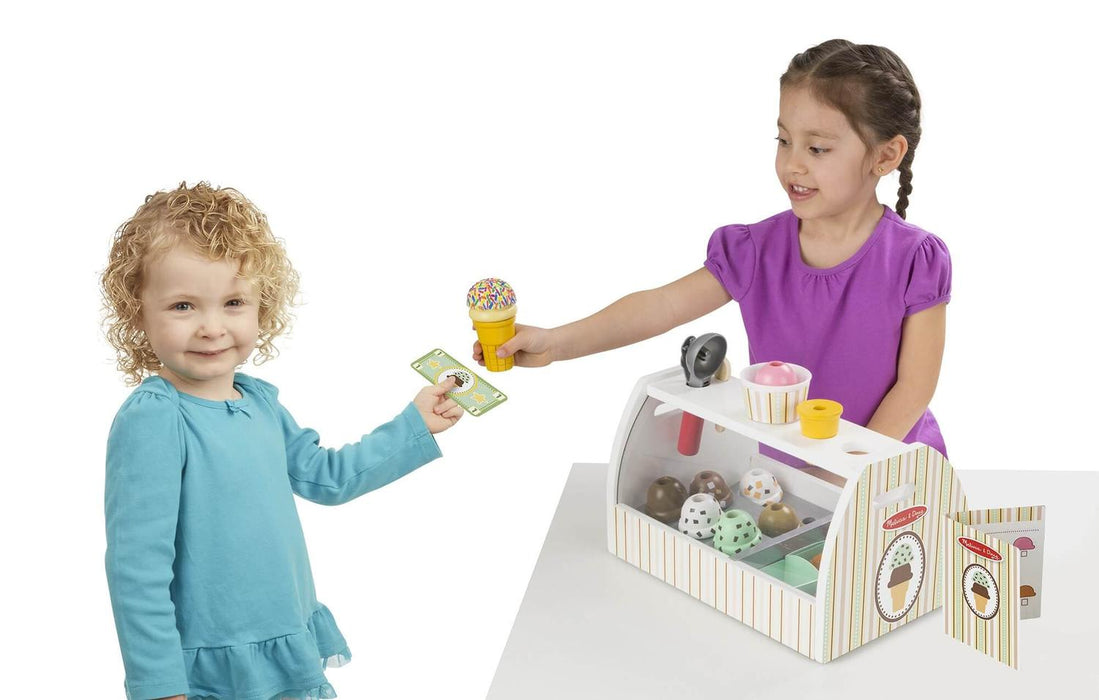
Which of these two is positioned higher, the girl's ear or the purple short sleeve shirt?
the girl's ear

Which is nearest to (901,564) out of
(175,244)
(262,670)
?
(262,670)

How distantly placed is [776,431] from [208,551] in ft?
3.10

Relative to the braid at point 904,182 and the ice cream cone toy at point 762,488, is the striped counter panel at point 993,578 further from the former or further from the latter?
the braid at point 904,182

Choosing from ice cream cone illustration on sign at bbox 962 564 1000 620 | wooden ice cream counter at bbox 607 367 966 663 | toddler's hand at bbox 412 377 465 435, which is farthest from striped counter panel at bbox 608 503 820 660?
toddler's hand at bbox 412 377 465 435

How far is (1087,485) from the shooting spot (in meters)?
2.89

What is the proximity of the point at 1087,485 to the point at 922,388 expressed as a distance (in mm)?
505

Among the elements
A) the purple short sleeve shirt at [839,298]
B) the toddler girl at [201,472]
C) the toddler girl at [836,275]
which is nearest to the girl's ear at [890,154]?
the toddler girl at [836,275]

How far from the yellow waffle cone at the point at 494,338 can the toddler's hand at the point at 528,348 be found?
0.01 meters

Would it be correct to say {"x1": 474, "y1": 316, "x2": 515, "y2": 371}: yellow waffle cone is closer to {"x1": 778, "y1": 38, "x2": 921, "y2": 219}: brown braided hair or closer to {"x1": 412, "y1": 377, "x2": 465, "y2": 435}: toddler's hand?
{"x1": 412, "y1": 377, "x2": 465, "y2": 435}: toddler's hand

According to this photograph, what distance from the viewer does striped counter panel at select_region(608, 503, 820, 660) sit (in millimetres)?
2264

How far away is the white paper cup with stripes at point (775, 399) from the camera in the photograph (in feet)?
7.49

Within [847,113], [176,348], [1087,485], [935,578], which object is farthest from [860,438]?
[176,348]

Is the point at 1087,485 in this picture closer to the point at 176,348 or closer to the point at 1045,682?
the point at 1045,682

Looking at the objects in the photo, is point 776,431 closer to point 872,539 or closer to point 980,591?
point 872,539
